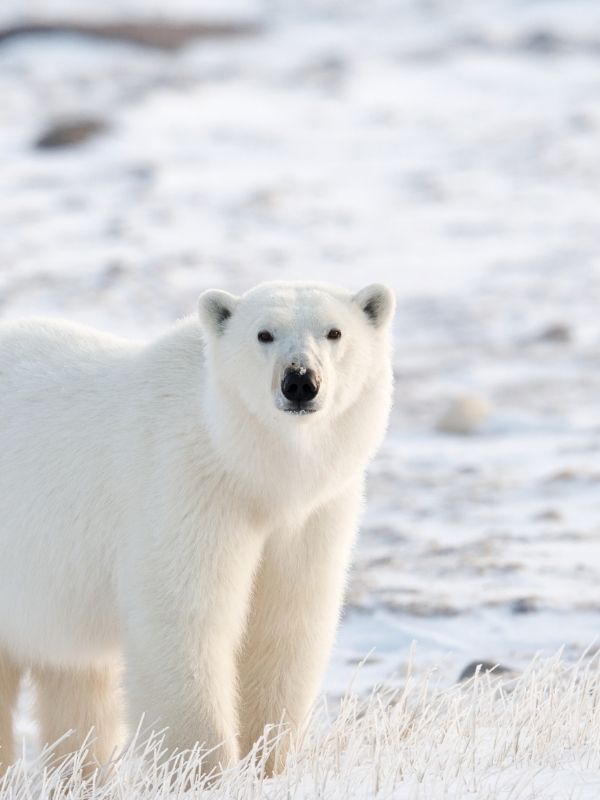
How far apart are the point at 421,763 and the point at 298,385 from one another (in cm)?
81

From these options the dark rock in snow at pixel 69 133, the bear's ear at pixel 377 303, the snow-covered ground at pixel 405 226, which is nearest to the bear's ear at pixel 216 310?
the bear's ear at pixel 377 303

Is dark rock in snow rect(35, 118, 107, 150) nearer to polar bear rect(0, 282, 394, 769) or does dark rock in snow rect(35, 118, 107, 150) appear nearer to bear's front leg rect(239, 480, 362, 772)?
polar bear rect(0, 282, 394, 769)

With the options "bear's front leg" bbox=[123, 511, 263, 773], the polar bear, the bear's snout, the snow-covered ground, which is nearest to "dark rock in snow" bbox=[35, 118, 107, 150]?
the snow-covered ground

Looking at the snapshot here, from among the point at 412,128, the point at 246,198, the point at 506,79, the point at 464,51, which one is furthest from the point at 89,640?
the point at 464,51

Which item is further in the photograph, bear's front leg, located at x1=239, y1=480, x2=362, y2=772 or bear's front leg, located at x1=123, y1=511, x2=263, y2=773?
bear's front leg, located at x1=239, y1=480, x2=362, y2=772

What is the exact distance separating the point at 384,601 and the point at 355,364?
253cm

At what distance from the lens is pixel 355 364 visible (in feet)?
10.6

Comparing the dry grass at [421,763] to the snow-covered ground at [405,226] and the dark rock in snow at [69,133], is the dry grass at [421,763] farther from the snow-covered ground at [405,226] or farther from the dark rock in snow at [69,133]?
the dark rock in snow at [69,133]

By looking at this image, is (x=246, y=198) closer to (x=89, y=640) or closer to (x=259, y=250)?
(x=259, y=250)

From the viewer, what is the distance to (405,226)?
1369cm

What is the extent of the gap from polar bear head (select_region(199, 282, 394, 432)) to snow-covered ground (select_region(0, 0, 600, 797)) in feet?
5.34

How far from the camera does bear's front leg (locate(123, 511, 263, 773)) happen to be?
3201mm

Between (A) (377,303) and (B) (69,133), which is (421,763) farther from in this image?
(B) (69,133)

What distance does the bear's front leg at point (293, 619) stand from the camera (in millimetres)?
3375
